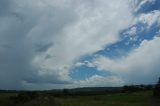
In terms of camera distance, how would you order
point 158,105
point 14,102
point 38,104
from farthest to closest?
Answer: point 158,105
point 14,102
point 38,104

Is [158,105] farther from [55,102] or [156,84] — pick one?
[156,84]

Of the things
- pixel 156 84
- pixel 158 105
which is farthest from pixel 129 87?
pixel 158 105

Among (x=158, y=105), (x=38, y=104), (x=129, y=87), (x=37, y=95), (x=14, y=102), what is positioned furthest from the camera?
(x=129, y=87)

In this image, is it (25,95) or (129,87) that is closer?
(25,95)

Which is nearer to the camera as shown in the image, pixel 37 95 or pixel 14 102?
pixel 37 95

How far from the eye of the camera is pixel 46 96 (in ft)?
117

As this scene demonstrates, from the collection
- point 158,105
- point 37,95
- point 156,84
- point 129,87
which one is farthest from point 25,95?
point 129,87

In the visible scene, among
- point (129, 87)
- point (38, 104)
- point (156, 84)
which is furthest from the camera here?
point (129, 87)

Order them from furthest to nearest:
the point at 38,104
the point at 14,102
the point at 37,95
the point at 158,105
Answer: the point at 158,105 < the point at 14,102 < the point at 37,95 < the point at 38,104

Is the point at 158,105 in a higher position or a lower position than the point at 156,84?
lower

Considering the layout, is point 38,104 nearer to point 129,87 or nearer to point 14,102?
point 14,102

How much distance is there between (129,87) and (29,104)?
110256 mm

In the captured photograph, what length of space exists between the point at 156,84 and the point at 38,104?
64.0 meters

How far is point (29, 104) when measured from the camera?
34.0 m
